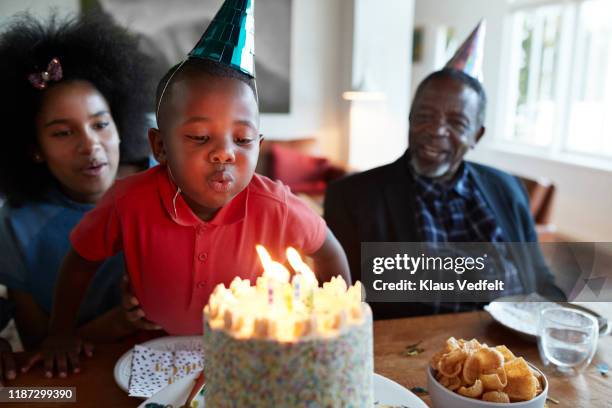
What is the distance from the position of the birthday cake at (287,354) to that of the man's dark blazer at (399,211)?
2.21ft

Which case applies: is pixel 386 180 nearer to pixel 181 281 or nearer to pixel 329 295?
pixel 181 281

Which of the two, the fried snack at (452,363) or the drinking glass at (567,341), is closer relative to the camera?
the fried snack at (452,363)

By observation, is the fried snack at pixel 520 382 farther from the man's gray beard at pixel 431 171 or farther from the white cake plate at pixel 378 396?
the man's gray beard at pixel 431 171

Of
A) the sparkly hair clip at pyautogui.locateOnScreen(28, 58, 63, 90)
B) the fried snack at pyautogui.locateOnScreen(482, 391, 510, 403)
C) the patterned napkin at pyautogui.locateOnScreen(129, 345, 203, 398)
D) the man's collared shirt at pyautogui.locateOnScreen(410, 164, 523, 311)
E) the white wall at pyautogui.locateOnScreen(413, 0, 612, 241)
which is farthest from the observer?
the white wall at pyautogui.locateOnScreen(413, 0, 612, 241)

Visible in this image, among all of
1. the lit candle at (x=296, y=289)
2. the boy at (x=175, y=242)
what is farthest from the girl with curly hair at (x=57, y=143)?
the lit candle at (x=296, y=289)

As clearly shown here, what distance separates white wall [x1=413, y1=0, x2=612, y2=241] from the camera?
4.09m

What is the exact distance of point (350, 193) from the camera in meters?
1.34

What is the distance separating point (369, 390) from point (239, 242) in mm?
417

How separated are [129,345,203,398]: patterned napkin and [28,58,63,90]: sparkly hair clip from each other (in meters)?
0.56

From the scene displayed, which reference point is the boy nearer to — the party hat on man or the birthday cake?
the birthday cake

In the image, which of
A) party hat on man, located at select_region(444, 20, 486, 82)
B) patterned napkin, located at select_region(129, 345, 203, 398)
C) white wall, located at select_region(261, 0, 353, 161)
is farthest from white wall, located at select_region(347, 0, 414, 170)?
patterned napkin, located at select_region(129, 345, 203, 398)

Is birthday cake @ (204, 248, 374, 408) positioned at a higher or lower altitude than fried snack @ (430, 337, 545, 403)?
higher

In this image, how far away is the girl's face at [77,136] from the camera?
102cm

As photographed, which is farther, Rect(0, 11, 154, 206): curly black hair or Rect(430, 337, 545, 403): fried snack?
Rect(0, 11, 154, 206): curly black hair
